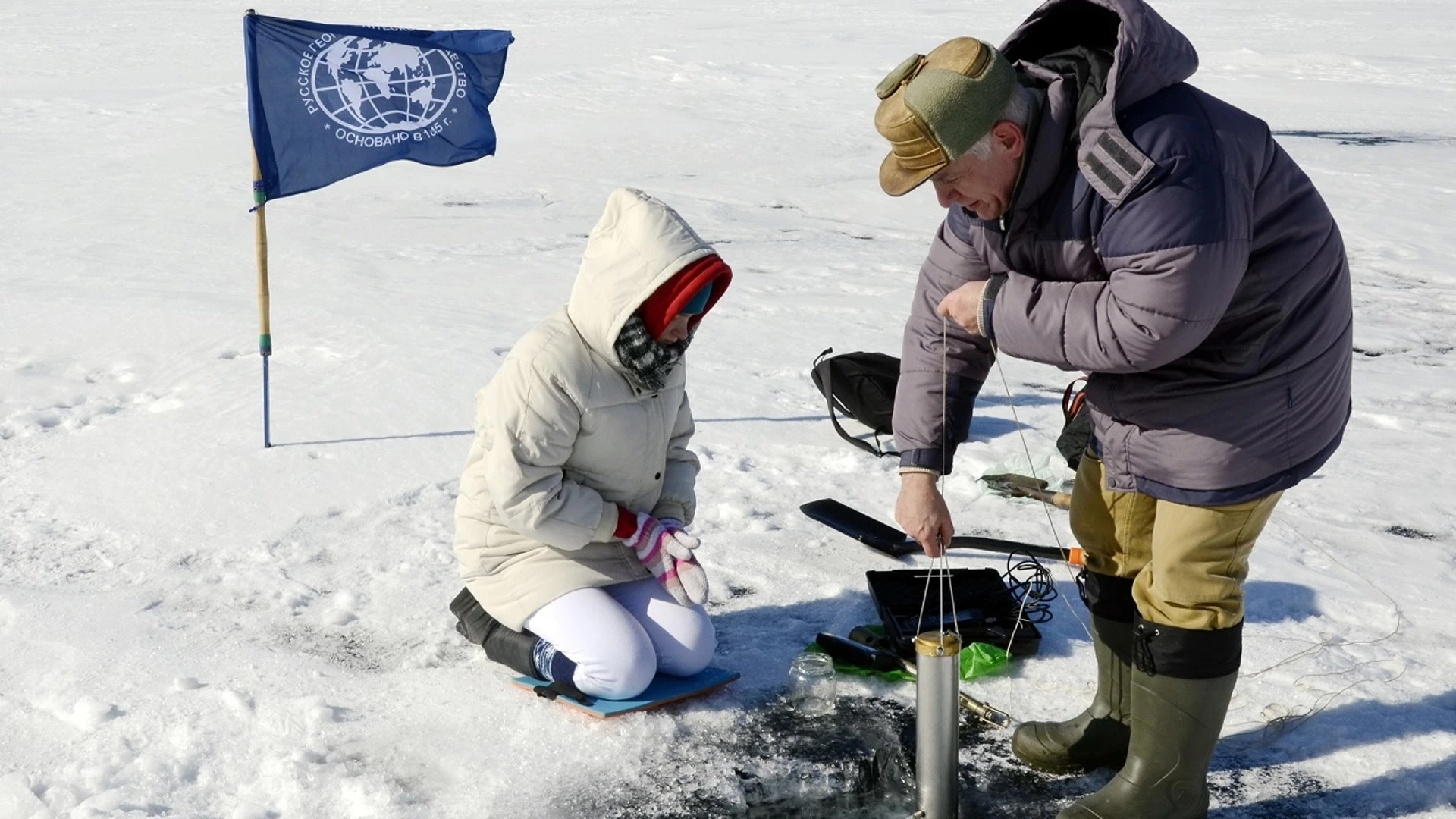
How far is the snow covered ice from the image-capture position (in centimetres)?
331

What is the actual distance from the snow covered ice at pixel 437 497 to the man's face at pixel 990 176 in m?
1.48

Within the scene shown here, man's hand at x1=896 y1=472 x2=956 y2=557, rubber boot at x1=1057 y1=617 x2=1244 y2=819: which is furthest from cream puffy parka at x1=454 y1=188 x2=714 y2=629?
rubber boot at x1=1057 y1=617 x2=1244 y2=819

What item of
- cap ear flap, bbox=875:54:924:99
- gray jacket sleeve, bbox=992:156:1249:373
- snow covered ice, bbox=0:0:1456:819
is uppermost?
cap ear flap, bbox=875:54:924:99

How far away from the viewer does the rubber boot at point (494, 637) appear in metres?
3.65

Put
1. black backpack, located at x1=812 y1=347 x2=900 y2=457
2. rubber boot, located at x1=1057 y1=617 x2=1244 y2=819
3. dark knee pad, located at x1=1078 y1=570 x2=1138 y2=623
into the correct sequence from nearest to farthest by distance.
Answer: rubber boot, located at x1=1057 y1=617 x2=1244 y2=819
dark knee pad, located at x1=1078 y1=570 x2=1138 y2=623
black backpack, located at x1=812 y1=347 x2=900 y2=457

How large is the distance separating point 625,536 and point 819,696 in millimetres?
690

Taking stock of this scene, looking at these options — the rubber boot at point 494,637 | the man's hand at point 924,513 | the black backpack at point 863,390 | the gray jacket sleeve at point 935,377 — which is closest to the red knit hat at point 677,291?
the gray jacket sleeve at point 935,377

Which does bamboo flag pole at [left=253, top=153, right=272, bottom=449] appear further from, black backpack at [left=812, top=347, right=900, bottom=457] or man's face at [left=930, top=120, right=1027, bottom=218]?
man's face at [left=930, top=120, right=1027, bottom=218]

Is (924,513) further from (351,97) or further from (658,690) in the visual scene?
(351,97)

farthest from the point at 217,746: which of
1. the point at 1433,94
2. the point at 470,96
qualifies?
the point at 1433,94

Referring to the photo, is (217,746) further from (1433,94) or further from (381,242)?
(1433,94)

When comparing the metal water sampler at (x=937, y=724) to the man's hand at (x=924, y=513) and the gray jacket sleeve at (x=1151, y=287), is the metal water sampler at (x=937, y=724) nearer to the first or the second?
the man's hand at (x=924, y=513)

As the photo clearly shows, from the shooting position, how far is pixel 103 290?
7.62 m

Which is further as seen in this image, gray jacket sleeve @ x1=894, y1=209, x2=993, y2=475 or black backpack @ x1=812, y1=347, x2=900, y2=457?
black backpack @ x1=812, y1=347, x2=900, y2=457
